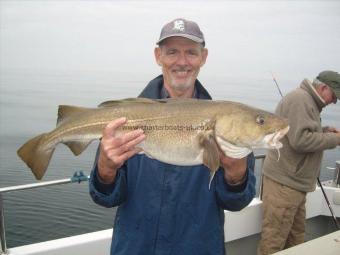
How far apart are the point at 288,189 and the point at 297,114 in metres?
1.02

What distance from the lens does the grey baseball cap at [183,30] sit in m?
2.96

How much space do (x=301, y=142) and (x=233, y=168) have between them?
8.07 ft

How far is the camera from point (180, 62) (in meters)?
2.99

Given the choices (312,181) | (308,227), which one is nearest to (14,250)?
(312,181)

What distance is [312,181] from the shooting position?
5078mm

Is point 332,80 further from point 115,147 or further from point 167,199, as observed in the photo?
point 115,147

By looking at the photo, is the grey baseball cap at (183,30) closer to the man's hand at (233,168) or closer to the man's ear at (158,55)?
the man's ear at (158,55)

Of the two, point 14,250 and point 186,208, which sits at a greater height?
point 186,208

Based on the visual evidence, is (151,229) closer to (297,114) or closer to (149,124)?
(149,124)

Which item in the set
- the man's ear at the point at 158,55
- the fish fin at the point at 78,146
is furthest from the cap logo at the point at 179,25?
the fish fin at the point at 78,146

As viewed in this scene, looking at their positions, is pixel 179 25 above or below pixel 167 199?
above

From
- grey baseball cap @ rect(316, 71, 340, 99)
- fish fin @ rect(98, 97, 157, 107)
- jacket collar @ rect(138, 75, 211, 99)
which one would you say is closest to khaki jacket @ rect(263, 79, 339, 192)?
grey baseball cap @ rect(316, 71, 340, 99)

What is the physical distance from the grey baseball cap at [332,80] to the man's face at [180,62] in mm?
2791

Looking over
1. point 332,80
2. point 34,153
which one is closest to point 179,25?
point 34,153
